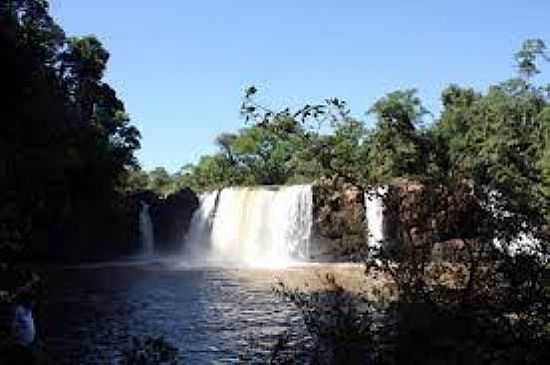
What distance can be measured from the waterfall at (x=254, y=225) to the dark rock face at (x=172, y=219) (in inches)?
22.6

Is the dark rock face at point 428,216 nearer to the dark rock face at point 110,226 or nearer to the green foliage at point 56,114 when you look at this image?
the green foliage at point 56,114

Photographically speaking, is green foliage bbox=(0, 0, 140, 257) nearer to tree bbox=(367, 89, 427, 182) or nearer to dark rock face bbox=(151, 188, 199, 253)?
dark rock face bbox=(151, 188, 199, 253)

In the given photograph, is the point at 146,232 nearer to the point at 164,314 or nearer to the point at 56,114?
the point at 56,114

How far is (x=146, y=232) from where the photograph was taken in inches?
2009

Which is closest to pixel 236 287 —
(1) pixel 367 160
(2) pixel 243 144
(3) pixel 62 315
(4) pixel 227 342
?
(3) pixel 62 315

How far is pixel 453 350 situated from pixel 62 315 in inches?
707

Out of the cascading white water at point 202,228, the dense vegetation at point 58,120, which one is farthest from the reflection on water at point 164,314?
the cascading white water at point 202,228

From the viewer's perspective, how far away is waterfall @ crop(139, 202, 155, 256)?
167 ft

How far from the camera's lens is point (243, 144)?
86.3m

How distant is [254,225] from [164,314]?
1014 inches

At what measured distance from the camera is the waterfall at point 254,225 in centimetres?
4603

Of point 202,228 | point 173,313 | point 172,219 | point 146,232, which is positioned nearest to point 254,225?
point 202,228

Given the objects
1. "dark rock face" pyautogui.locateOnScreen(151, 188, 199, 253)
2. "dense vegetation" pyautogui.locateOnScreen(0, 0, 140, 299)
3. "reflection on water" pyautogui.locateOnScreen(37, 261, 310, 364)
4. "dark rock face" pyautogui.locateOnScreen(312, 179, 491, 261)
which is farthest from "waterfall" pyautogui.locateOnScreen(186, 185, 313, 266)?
"dark rock face" pyautogui.locateOnScreen(312, 179, 491, 261)

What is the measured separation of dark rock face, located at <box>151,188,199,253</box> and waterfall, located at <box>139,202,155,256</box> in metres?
0.34
